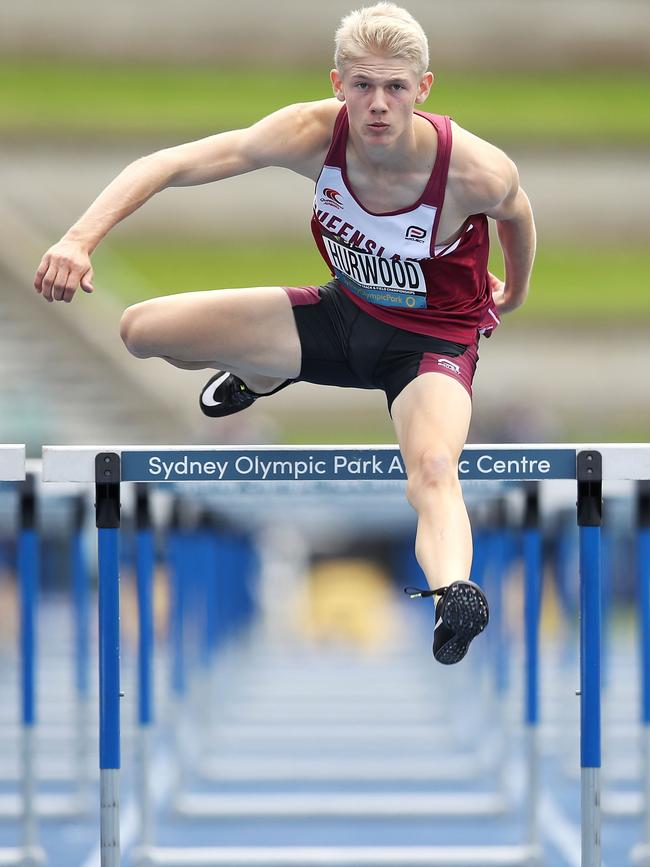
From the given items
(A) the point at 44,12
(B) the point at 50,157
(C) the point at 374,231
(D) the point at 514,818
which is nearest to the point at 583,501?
(C) the point at 374,231

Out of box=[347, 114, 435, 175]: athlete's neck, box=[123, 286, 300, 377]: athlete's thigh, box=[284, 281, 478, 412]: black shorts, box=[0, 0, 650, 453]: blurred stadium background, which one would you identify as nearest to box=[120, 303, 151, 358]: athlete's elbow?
box=[123, 286, 300, 377]: athlete's thigh

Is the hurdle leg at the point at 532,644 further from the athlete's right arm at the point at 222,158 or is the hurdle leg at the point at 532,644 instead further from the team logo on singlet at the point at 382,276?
the athlete's right arm at the point at 222,158

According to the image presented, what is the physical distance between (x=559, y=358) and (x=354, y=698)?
988cm

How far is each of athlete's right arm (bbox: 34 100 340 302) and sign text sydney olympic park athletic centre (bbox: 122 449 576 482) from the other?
395 millimetres

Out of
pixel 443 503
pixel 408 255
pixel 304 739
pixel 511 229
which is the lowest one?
pixel 304 739

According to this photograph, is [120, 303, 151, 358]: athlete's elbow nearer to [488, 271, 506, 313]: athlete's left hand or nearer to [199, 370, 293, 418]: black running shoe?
[199, 370, 293, 418]: black running shoe

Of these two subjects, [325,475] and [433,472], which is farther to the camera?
[325,475]

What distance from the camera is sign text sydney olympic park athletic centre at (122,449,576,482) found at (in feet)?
9.36

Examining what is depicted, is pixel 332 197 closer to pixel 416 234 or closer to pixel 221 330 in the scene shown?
pixel 416 234

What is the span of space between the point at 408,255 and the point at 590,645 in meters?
0.88

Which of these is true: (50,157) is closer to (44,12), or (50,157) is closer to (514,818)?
(44,12)

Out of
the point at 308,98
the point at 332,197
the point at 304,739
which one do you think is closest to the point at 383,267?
the point at 332,197

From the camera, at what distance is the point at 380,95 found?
2758 mm

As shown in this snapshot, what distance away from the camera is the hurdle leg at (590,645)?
2.84 metres
